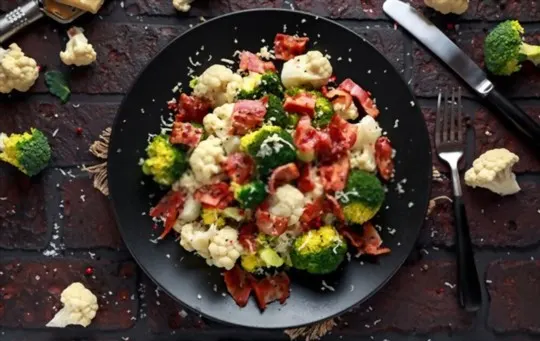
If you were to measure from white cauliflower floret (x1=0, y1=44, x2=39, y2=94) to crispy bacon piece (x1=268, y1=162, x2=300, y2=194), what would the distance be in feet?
1.97

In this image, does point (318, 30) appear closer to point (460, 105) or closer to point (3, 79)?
point (460, 105)

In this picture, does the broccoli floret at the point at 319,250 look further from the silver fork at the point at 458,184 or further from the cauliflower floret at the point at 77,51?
the cauliflower floret at the point at 77,51

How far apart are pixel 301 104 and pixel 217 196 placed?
0.81 ft

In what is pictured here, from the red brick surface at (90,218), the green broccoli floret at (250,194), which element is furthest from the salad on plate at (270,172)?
the red brick surface at (90,218)

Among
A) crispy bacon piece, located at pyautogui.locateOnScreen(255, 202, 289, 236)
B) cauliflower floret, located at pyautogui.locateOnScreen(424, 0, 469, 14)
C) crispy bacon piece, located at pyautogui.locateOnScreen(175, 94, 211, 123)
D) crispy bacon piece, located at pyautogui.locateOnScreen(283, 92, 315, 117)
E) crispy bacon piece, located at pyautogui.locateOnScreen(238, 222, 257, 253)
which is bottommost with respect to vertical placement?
crispy bacon piece, located at pyautogui.locateOnScreen(238, 222, 257, 253)

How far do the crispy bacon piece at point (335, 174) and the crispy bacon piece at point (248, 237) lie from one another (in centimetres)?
17

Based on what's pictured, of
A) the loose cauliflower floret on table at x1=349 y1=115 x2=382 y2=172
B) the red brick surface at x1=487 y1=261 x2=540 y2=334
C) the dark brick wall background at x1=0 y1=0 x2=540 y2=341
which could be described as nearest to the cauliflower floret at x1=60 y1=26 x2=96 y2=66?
the dark brick wall background at x1=0 y1=0 x2=540 y2=341

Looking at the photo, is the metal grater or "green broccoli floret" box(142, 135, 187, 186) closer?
"green broccoli floret" box(142, 135, 187, 186)

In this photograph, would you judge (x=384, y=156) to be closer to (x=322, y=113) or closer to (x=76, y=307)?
(x=322, y=113)

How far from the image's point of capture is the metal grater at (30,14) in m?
1.67

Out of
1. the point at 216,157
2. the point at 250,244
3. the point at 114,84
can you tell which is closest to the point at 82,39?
the point at 114,84

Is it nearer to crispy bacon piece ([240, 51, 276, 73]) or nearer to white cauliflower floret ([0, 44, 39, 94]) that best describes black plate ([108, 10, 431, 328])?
crispy bacon piece ([240, 51, 276, 73])

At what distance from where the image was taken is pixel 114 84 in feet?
5.63

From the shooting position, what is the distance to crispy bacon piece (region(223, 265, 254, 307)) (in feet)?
5.18
